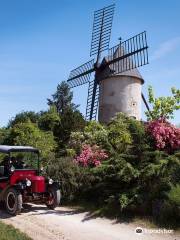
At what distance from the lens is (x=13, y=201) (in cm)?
1354

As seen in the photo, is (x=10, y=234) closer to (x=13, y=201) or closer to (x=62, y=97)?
(x=13, y=201)

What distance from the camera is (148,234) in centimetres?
1110

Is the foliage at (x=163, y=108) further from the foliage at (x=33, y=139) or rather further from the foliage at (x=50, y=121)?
the foliage at (x=50, y=121)

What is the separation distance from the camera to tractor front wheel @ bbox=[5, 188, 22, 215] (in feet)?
43.1

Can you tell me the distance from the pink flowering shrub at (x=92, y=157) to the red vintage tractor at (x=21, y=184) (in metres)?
1.79

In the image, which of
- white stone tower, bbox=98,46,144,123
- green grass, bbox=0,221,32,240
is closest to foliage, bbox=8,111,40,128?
white stone tower, bbox=98,46,144,123

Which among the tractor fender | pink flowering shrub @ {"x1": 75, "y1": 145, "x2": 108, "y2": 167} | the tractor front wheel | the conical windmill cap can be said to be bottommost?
the tractor front wheel

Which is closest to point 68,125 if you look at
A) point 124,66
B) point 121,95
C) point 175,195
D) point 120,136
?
point 121,95

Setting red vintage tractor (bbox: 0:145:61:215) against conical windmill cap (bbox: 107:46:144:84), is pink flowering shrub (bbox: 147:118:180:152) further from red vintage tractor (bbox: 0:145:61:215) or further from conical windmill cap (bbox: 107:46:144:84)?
conical windmill cap (bbox: 107:46:144:84)

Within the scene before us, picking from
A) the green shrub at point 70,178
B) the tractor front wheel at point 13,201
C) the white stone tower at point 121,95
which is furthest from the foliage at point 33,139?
the white stone tower at point 121,95

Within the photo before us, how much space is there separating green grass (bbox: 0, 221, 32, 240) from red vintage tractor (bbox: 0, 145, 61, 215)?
153cm

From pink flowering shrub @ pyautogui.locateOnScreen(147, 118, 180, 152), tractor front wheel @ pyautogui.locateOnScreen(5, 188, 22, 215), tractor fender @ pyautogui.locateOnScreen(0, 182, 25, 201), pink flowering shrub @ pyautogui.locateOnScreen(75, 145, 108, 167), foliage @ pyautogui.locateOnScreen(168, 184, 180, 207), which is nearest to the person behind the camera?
foliage @ pyautogui.locateOnScreen(168, 184, 180, 207)

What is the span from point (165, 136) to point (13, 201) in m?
5.13

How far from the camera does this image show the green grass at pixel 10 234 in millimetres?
10688
